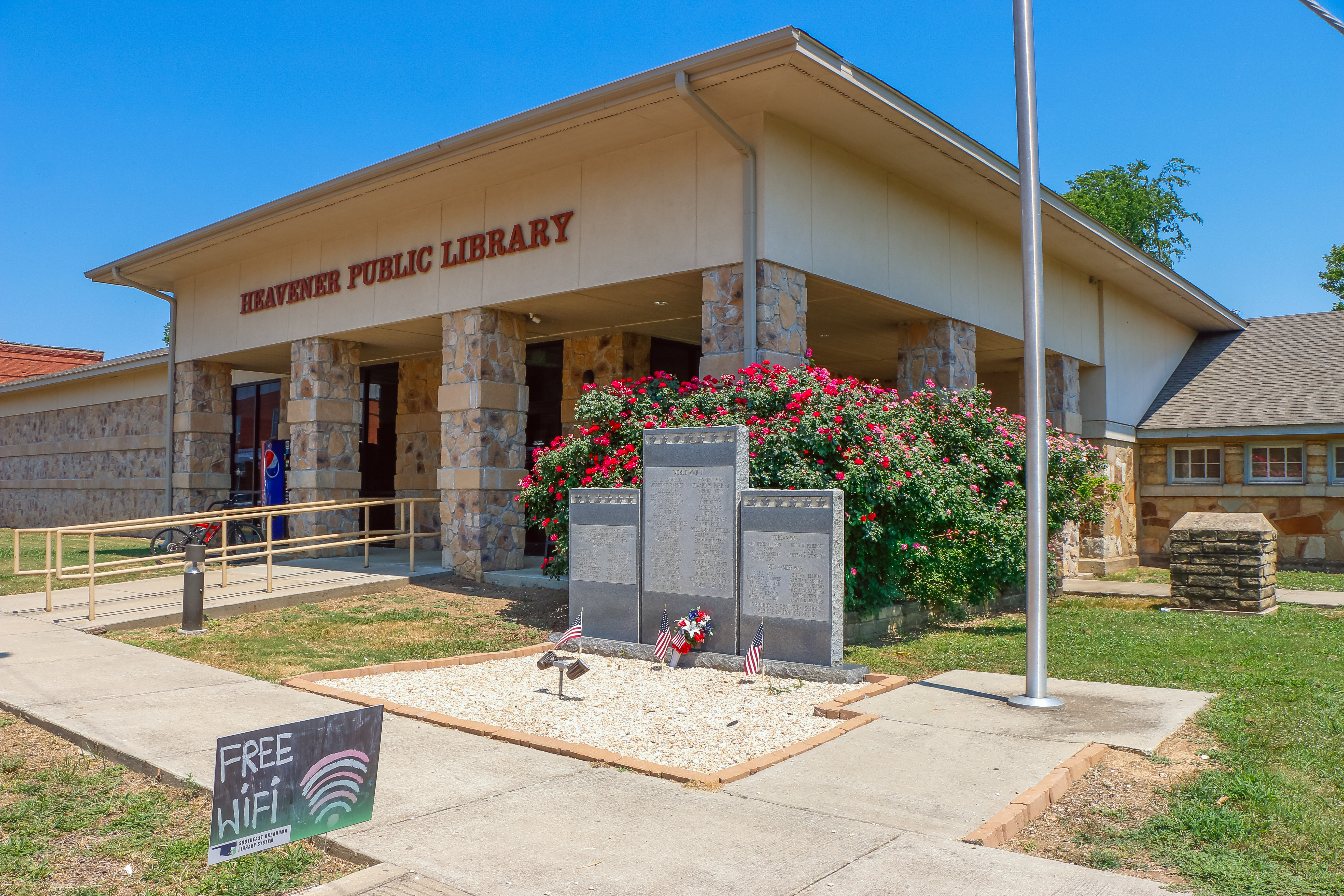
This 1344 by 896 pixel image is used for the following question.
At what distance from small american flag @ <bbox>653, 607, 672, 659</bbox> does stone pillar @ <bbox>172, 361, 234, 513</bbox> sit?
46.7 feet

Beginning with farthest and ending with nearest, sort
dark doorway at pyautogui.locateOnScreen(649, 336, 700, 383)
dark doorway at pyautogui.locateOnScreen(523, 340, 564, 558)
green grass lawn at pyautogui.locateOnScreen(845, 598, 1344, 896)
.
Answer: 1. dark doorway at pyautogui.locateOnScreen(523, 340, 564, 558)
2. dark doorway at pyautogui.locateOnScreen(649, 336, 700, 383)
3. green grass lawn at pyautogui.locateOnScreen(845, 598, 1344, 896)

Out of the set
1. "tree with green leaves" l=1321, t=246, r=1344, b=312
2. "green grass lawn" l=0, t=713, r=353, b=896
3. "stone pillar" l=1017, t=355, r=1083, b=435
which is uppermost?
"tree with green leaves" l=1321, t=246, r=1344, b=312

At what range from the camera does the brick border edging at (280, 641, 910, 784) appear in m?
5.33

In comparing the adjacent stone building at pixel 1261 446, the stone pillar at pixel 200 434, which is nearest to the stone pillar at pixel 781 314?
the adjacent stone building at pixel 1261 446

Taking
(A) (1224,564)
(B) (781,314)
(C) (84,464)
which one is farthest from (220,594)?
(C) (84,464)

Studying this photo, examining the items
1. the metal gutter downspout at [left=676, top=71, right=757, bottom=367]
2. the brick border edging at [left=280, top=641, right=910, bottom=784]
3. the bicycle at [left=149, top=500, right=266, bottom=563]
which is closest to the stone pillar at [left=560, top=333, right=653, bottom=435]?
the metal gutter downspout at [left=676, top=71, right=757, bottom=367]

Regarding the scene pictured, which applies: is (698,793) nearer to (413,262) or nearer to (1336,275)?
(413,262)

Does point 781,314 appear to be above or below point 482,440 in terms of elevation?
above

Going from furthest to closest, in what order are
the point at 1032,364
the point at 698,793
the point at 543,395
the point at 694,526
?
the point at 543,395, the point at 694,526, the point at 1032,364, the point at 698,793

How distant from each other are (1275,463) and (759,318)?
14081mm

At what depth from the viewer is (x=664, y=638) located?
8.46 m

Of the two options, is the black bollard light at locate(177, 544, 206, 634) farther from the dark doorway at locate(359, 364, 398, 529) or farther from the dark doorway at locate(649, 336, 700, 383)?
the dark doorway at locate(359, 364, 398, 529)

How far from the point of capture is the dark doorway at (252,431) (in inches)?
863

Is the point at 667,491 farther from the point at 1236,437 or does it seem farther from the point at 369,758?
the point at 1236,437
